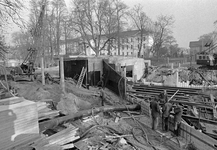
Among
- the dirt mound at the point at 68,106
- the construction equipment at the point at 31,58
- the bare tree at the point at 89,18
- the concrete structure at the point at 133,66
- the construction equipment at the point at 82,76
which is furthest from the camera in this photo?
the bare tree at the point at 89,18

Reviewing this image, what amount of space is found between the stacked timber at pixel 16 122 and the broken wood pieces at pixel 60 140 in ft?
0.85

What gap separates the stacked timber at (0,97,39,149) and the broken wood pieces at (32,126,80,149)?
0.85 feet

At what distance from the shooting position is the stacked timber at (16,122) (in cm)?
386

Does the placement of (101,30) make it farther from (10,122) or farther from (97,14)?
(10,122)

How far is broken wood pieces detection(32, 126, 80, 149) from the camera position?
444 centimetres

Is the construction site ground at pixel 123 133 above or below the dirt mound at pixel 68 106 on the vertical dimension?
below

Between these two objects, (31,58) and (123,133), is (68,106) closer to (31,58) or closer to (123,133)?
(123,133)

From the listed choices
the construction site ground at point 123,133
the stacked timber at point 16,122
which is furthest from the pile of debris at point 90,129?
the stacked timber at point 16,122

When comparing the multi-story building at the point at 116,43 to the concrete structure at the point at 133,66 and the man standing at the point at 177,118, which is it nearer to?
the concrete structure at the point at 133,66

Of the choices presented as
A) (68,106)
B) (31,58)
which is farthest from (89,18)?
(68,106)

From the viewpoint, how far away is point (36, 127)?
4484 mm

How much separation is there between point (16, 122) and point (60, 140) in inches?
58.0

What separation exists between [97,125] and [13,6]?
6315mm

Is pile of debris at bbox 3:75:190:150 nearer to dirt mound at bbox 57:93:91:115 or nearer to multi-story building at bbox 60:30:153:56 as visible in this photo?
dirt mound at bbox 57:93:91:115
